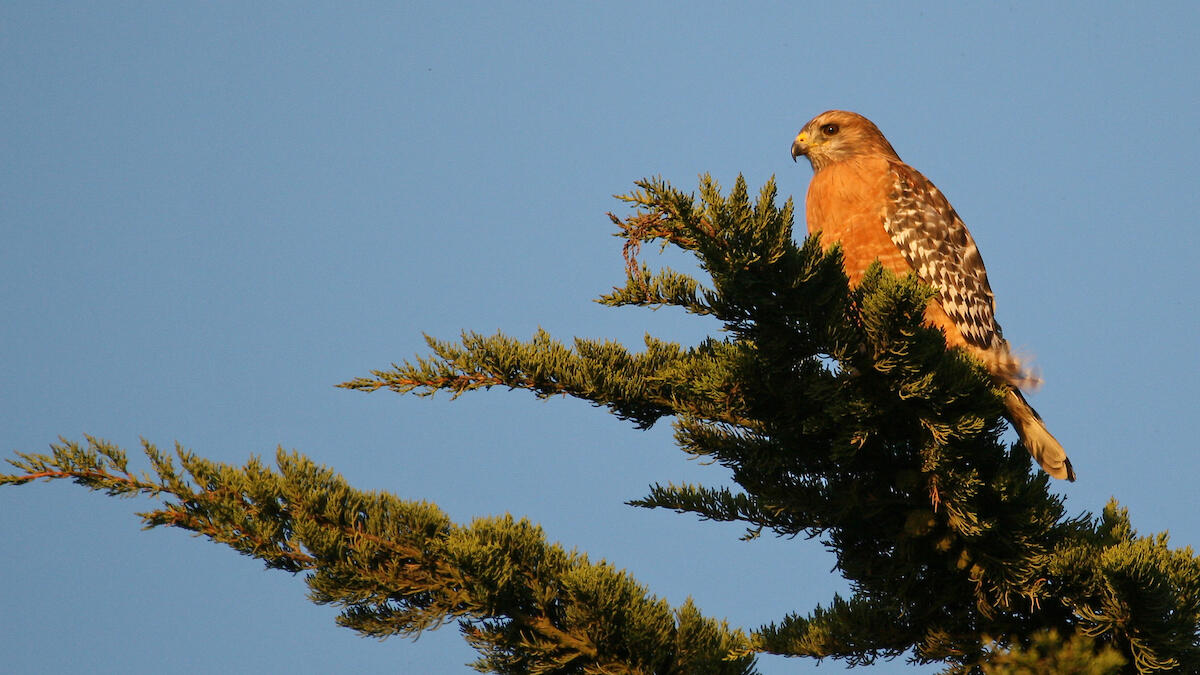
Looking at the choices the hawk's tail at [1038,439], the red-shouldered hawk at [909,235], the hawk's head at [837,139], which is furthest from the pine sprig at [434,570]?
the hawk's head at [837,139]

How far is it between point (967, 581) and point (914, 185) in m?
3.63

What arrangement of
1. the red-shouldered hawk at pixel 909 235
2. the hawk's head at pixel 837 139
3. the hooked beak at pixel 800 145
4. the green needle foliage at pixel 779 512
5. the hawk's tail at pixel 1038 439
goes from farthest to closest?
the hooked beak at pixel 800 145
the hawk's head at pixel 837 139
the red-shouldered hawk at pixel 909 235
the hawk's tail at pixel 1038 439
the green needle foliage at pixel 779 512

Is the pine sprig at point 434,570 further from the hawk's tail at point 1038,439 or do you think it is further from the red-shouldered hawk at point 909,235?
the red-shouldered hawk at point 909,235

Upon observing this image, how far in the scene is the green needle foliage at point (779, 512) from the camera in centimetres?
307

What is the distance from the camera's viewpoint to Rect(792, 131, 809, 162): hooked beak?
7379 mm

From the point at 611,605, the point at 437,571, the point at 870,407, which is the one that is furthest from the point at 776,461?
the point at 437,571

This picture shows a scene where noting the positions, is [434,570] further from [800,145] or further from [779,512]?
[800,145]

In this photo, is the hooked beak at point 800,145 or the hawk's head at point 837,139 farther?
the hooked beak at point 800,145

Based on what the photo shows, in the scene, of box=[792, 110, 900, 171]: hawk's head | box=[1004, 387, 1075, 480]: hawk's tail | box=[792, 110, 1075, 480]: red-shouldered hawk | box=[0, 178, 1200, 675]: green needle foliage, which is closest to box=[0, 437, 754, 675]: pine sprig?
box=[0, 178, 1200, 675]: green needle foliage

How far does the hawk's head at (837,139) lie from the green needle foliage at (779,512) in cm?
384

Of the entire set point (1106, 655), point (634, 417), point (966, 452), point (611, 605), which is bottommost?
point (1106, 655)

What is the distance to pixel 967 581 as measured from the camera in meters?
3.68

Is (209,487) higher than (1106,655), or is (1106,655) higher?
(209,487)

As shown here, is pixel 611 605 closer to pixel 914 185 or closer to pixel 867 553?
pixel 867 553
